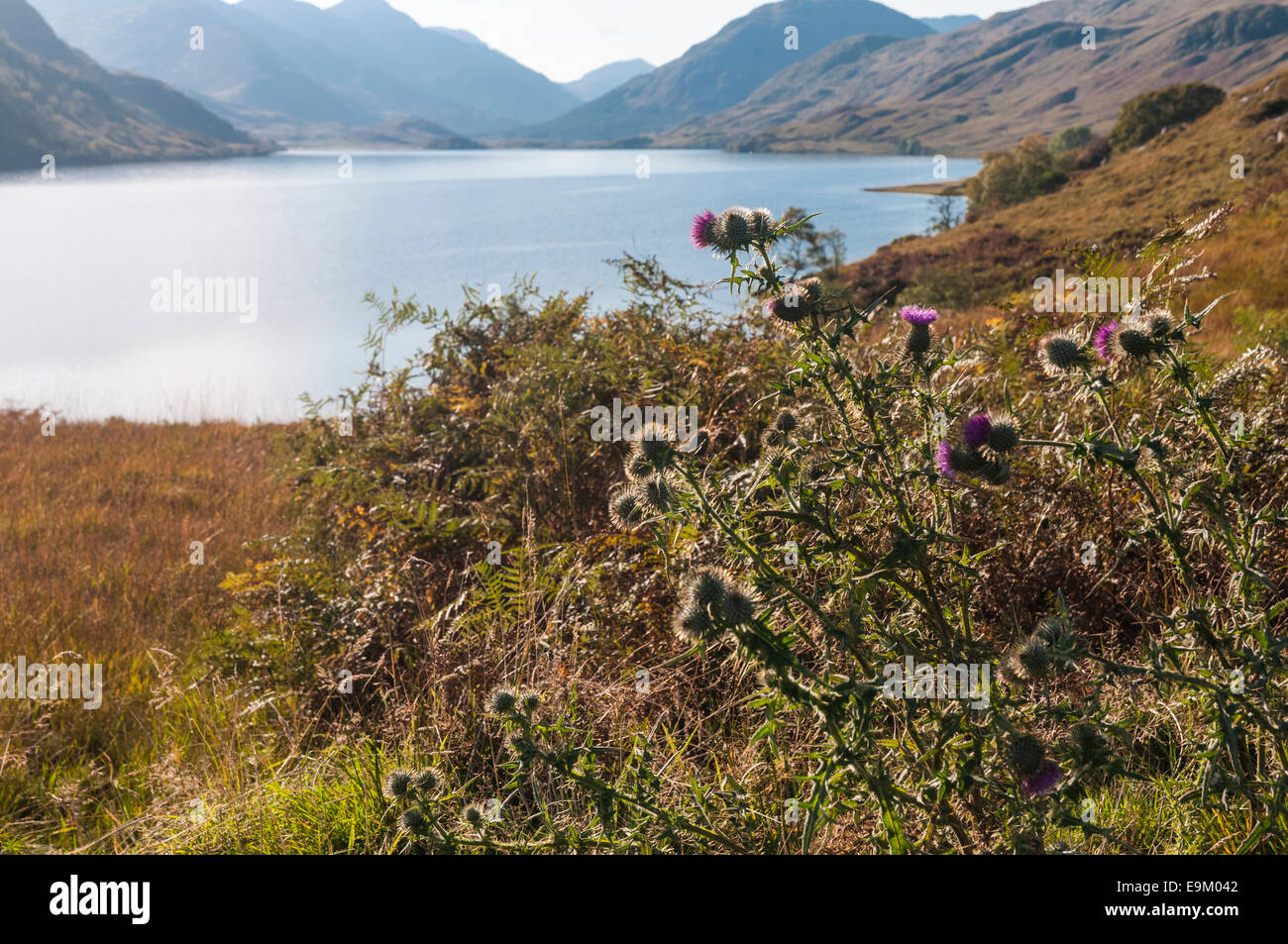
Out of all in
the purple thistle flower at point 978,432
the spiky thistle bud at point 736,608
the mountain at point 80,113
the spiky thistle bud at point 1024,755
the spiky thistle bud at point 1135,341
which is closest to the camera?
the spiky thistle bud at point 736,608

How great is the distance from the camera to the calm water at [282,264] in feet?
53.4

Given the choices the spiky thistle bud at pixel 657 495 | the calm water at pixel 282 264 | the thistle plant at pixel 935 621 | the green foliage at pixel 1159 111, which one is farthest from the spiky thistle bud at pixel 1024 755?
the green foliage at pixel 1159 111

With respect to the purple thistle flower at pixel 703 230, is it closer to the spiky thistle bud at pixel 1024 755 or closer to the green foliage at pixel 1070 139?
the spiky thistle bud at pixel 1024 755

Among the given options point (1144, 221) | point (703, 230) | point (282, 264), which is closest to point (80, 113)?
point (282, 264)

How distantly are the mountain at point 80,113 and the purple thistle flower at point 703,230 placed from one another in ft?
395

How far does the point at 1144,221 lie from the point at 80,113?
143 meters

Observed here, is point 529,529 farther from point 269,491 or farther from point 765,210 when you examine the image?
point 269,491

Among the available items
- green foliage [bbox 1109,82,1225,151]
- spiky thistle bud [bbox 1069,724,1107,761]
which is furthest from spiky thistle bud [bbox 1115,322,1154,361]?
green foliage [bbox 1109,82,1225,151]

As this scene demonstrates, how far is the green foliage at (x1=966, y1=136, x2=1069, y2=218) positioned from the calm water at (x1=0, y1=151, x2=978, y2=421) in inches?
165

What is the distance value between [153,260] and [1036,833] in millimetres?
33294

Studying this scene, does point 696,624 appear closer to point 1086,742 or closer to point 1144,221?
point 1086,742

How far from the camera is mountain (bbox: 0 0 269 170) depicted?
101 metres

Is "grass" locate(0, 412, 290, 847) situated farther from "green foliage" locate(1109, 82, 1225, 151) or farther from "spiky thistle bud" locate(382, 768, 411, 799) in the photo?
"green foliage" locate(1109, 82, 1225, 151)

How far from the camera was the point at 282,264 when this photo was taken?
2575cm
